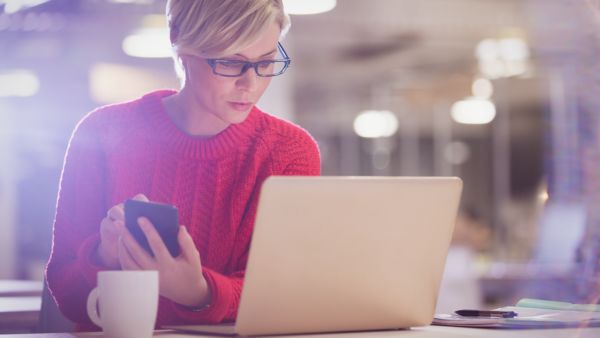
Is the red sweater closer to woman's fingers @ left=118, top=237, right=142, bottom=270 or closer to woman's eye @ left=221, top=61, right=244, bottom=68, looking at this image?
woman's eye @ left=221, top=61, right=244, bottom=68

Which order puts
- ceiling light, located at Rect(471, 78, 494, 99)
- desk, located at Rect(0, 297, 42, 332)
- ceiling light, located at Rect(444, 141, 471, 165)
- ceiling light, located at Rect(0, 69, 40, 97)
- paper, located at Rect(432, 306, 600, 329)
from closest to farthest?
paper, located at Rect(432, 306, 600, 329) < desk, located at Rect(0, 297, 42, 332) < ceiling light, located at Rect(0, 69, 40, 97) < ceiling light, located at Rect(471, 78, 494, 99) < ceiling light, located at Rect(444, 141, 471, 165)

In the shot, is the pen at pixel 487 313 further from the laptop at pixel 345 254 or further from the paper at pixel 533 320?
the laptop at pixel 345 254

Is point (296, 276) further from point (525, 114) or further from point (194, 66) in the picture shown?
point (525, 114)

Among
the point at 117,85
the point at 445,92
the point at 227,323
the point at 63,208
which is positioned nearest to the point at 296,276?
the point at 227,323

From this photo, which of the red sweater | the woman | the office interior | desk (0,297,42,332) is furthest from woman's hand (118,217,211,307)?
the office interior

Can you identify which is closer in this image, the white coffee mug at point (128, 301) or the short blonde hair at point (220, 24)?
the white coffee mug at point (128, 301)

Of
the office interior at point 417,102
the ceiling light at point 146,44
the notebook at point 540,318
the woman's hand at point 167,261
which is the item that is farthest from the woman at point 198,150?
the ceiling light at point 146,44

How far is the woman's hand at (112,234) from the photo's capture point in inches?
58.1

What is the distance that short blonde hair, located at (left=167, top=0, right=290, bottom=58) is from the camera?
1.86m

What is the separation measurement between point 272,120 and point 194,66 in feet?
0.83

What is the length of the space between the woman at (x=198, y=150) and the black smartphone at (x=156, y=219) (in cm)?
33

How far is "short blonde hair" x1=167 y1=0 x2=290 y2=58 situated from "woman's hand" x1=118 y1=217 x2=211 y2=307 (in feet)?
1.85

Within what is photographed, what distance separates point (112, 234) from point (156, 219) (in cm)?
23

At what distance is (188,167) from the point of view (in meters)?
2.04
